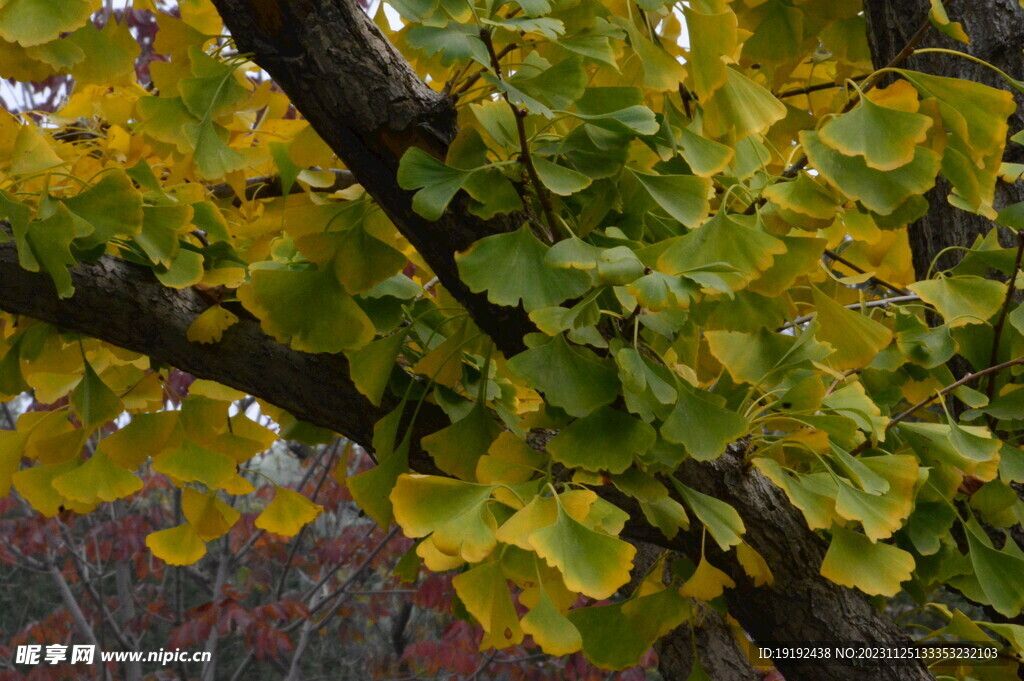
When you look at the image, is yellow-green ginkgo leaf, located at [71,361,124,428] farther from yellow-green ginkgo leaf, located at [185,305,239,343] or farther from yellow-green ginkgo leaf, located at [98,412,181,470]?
yellow-green ginkgo leaf, located at [185,305,239,343]

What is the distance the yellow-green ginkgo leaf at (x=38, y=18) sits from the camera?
893mm

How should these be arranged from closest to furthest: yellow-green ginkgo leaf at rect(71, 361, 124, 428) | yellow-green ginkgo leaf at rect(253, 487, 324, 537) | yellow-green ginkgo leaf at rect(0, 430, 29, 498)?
yellow-green ginkgo leaf at rect(71, 361, 124, 428) → yellow-green ginkgo leaf at rect(0, 430, 29, 498) → yellow-green ginkgo leaf at rect(253, 487, 324, 537)

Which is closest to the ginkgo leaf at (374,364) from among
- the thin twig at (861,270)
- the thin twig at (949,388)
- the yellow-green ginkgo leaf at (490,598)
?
the yellow-green ginkgo leaf at (490,598)

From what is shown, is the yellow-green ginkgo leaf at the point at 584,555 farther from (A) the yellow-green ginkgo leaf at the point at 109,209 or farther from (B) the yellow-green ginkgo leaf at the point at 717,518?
(A) the yellow-green ginkgo leaf at the point at 109,209

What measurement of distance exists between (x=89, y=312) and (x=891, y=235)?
1.13m

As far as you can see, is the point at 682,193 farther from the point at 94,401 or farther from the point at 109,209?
the point at 94,401

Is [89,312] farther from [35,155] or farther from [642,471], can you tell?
[642,471]

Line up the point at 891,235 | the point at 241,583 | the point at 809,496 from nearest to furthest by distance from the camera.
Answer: the point at 809,496
the point at 891,235
the point at 241,583

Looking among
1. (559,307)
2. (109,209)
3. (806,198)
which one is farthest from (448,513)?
(109,209)

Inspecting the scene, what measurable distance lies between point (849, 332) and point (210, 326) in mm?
769

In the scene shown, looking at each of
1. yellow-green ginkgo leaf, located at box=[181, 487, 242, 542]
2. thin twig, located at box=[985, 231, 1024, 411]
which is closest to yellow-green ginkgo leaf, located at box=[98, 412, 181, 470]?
yellow-green ginkgo leaf, located at box=[181, 487, 242, 542]

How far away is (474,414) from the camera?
95 cm

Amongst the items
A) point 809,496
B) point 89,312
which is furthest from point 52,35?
point 809,496

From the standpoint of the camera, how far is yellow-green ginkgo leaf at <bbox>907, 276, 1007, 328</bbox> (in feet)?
3.38
